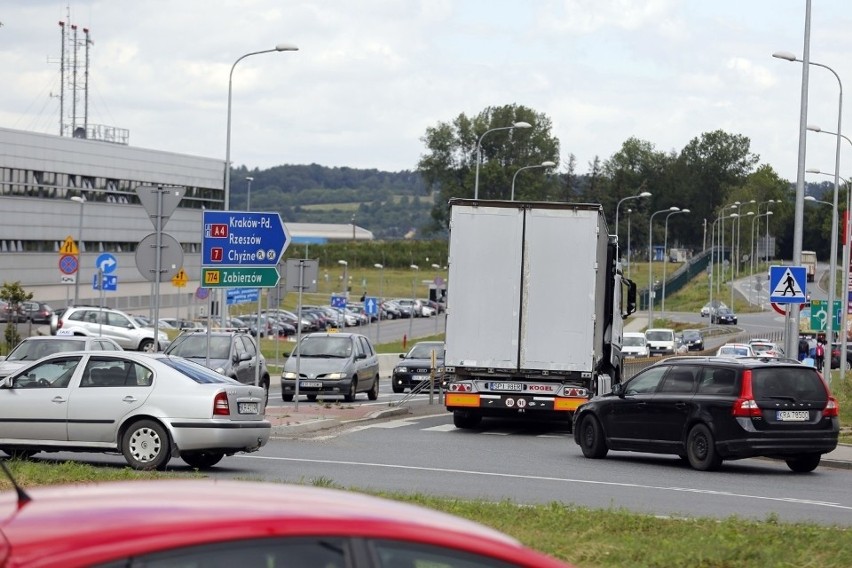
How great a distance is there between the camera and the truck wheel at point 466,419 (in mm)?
26734

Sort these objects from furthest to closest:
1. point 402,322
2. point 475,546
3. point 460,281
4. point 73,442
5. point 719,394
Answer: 1. point 402,322
2. point 460,281
3. point 719,394
4. point 73,442
5. point 475,546

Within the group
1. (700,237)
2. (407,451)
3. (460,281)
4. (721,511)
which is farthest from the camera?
(700,237)

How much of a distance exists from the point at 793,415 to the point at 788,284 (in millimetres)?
10443

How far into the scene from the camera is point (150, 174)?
10575 cm

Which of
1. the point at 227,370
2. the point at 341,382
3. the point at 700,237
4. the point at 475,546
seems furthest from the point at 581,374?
the point at 700,237

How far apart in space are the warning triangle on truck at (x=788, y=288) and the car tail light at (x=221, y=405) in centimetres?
1568

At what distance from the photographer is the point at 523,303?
82.2 ft

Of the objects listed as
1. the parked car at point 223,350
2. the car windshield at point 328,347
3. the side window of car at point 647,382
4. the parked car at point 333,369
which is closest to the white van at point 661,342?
A: the parked car at point 333,369

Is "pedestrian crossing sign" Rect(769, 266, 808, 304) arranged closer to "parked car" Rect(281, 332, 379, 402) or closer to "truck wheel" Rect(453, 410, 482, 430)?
"truck wheel" Rect(453, 410, 482, 430)

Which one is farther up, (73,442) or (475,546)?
(475,546)

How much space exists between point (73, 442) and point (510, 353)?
9569mm

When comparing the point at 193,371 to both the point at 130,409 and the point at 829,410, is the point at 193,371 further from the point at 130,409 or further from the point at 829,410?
the point at 829,410

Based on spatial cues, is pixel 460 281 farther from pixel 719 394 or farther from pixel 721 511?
pixel 721 511

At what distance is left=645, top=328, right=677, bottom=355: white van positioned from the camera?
2766 inches
